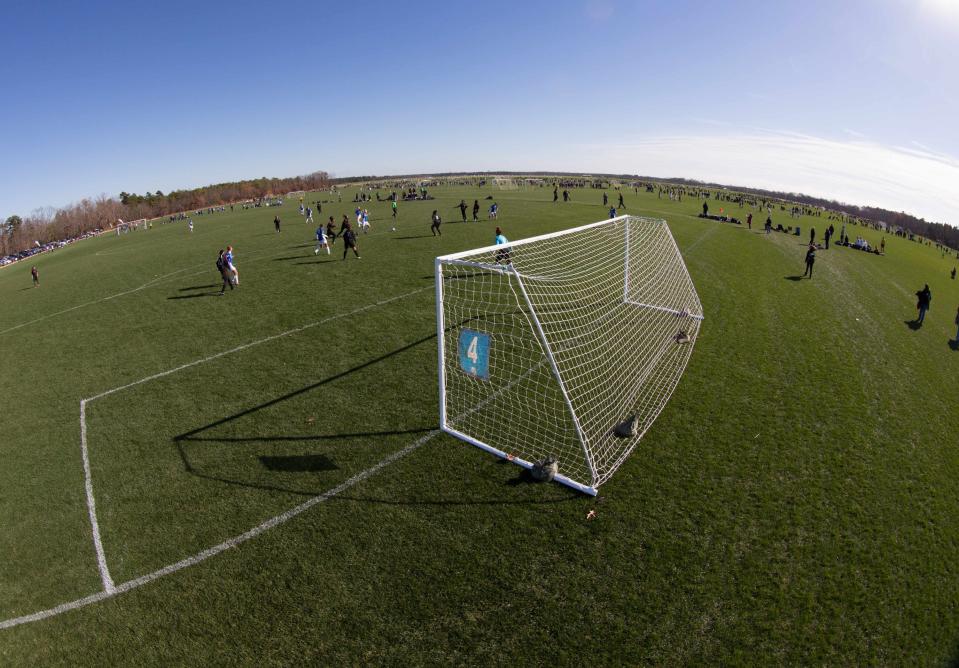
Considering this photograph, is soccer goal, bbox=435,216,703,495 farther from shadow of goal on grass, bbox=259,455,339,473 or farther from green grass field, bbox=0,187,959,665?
shadow of goal on grass, bbox=259,455,339,473

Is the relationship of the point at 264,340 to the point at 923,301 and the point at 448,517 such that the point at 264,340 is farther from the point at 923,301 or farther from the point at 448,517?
the point at 923,301

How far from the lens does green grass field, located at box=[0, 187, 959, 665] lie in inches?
191

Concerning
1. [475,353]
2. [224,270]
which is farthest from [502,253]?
[224,270]

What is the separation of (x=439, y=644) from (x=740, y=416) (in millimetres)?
7006

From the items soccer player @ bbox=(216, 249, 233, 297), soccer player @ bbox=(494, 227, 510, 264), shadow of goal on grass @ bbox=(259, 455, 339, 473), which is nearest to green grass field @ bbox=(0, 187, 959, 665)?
shadow of goal on grass @ bbox=(259, 455, 339, 473)

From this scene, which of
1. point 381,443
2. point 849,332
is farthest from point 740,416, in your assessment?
point 849,332

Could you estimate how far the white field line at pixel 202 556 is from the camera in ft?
17.8

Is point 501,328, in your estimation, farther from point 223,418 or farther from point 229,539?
point 229,539

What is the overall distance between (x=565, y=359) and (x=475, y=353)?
3837mm

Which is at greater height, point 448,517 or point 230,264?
point 230,264

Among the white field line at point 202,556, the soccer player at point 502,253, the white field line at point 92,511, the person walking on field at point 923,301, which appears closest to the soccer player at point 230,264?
the white field line at point 92,511

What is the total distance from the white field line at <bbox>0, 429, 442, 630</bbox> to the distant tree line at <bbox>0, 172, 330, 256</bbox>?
4127 inches

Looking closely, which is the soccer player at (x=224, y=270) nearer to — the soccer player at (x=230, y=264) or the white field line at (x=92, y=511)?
the soccer player at (x=230, y=264)

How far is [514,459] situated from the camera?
7.33 m
